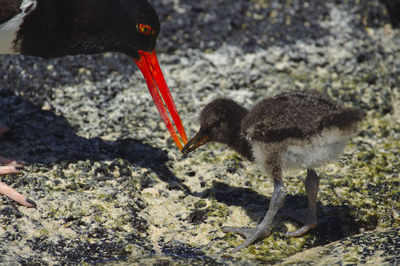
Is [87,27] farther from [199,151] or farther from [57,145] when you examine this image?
[199,151]

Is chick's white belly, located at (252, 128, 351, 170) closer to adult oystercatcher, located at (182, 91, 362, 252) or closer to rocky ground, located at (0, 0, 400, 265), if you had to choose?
adult oystercatcher, located at (182, 91, 362, 252)

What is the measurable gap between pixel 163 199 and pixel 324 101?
1301 mm

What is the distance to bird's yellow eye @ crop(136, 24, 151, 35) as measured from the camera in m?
4.05

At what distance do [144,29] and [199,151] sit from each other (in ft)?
3.56

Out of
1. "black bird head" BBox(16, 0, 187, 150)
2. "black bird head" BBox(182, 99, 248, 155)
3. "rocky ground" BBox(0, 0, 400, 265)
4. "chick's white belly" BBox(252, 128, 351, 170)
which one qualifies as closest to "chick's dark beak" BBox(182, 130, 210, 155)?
"black bird head" BBox(182, 99, 248, 155)

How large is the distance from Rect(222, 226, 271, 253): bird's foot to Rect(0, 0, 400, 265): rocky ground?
1.8 inches

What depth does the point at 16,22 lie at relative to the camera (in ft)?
12.5

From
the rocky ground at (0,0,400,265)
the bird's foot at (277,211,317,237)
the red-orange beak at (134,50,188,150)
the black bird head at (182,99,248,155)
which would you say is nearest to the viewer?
the rocky ground at (0,0,400,265)

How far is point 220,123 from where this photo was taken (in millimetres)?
3988

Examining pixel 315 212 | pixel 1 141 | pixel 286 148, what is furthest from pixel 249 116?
pixel 1 141

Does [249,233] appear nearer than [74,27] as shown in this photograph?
Yes

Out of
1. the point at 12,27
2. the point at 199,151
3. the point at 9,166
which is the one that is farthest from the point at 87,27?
the point at 199,151

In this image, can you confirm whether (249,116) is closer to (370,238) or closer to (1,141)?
(370,238)

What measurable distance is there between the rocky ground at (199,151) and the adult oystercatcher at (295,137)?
17 cm
